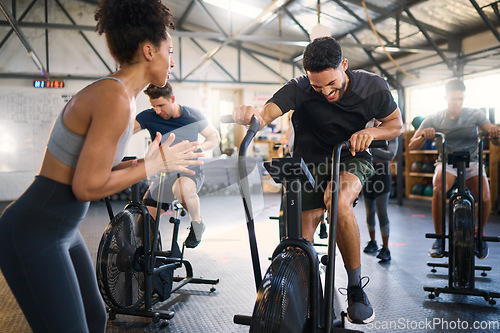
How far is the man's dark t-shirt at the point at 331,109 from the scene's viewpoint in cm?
200

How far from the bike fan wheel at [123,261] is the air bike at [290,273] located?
3.52 ft

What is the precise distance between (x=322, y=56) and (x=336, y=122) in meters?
0.37

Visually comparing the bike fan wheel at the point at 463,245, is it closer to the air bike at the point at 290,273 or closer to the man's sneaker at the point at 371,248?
the man's sneaker at the point at 371,248

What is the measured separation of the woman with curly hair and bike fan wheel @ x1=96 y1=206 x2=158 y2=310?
1.17m

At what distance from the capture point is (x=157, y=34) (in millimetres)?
1160

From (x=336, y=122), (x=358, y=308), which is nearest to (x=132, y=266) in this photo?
(x=358, y=308)

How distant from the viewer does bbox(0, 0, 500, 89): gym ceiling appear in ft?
24.0

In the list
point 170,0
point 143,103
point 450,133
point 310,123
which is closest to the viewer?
point 310,123

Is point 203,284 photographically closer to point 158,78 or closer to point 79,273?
point 79,273

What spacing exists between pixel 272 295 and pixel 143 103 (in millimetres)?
9478

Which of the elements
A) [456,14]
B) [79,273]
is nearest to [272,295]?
[79,273]

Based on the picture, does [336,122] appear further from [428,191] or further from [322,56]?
[428,191]

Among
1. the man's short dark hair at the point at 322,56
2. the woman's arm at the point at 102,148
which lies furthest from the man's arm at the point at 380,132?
the woman's arm at the point at 102,148

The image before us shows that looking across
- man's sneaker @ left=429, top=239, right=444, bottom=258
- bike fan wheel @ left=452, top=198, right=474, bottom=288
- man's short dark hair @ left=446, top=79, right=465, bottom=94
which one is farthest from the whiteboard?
bike fan wheel @ left=452, top=198, right=474, bottom=288
